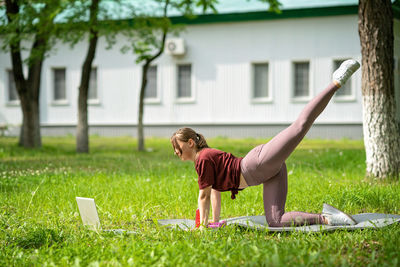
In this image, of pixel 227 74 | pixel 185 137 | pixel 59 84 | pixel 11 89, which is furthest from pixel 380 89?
pixel 11 89

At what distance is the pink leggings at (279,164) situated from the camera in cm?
422

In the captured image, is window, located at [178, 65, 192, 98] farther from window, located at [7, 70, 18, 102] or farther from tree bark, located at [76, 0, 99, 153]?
tree bark, located at [76, 0, 99, 153]

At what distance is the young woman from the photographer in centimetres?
423

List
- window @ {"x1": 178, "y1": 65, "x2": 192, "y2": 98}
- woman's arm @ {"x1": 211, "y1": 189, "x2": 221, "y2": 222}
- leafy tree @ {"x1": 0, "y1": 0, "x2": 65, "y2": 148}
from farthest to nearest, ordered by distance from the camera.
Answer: window @ {"x1": 178, "y1": 65, "x2": 192, "y2": 98} → leafy tree @ {"x1": 0, "y1": 0, "x2": 65, "y2": 148} → woman's arm @ {"x1": 211, "y1": 189, "x2": 221, "y2": 222}

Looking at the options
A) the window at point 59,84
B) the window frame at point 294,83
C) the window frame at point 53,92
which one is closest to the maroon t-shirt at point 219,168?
the window frame at point 294,83

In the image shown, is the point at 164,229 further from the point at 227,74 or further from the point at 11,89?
the point at 11,89

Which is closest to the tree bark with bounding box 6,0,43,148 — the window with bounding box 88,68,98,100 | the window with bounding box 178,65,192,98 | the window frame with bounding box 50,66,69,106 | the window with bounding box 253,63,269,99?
the window with bounding box 178,65,192,98

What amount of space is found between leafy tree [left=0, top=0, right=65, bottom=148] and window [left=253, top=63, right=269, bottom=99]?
30.8ft

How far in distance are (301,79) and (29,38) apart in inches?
452

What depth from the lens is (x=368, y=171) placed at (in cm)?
687

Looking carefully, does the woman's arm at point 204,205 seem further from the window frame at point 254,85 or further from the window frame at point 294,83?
the window frame at point 254,85

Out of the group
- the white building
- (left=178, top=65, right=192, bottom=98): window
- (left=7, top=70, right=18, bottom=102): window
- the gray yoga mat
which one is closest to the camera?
the gray yoga mat

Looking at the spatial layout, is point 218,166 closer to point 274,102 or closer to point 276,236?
point 276,236

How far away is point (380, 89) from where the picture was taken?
677cm
